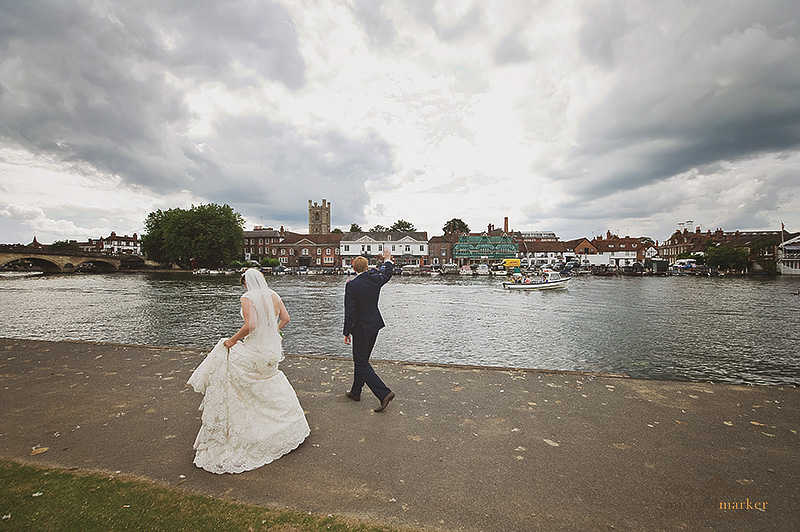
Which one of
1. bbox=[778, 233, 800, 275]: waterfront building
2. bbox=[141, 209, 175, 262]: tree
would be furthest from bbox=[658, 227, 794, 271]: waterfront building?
bbox=[141, 209, 175, 262]: tree

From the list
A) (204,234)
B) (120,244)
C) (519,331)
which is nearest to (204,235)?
(204,234)

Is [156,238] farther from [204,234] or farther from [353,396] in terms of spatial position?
[353,396]

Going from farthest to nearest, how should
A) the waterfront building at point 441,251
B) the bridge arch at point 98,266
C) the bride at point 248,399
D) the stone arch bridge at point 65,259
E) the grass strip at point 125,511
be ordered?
the waterfront building at point 441,251
the bridge arch at point 98,266
the stone arch bridge at point 65,259
the bride at point 248,399
the grass strip at point 125,511

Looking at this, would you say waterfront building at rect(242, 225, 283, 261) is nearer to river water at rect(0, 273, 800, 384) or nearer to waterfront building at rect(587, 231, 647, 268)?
river water at rect(0, 273, 800, 384)

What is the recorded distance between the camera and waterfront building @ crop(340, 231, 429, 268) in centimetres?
10106

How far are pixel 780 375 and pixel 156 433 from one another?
53.7ft

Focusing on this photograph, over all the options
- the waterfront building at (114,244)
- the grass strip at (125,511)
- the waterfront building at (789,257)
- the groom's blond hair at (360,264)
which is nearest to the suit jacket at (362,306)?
the groom's blond hair at (360,264)

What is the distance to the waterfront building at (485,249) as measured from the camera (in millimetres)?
101938

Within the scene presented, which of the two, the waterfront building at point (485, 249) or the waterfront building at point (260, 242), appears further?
the waterfront building at point (260, 242)

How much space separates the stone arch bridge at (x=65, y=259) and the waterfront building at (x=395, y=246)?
5290 cm

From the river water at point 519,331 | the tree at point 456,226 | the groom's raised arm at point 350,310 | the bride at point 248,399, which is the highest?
the tree at point 456,226

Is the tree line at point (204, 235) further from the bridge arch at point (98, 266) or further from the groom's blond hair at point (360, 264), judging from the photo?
the groom's blond hair at point (360, 264)

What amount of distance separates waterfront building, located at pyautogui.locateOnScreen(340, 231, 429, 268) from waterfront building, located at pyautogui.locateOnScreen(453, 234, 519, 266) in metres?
9.06

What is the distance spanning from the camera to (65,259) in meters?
80.4
